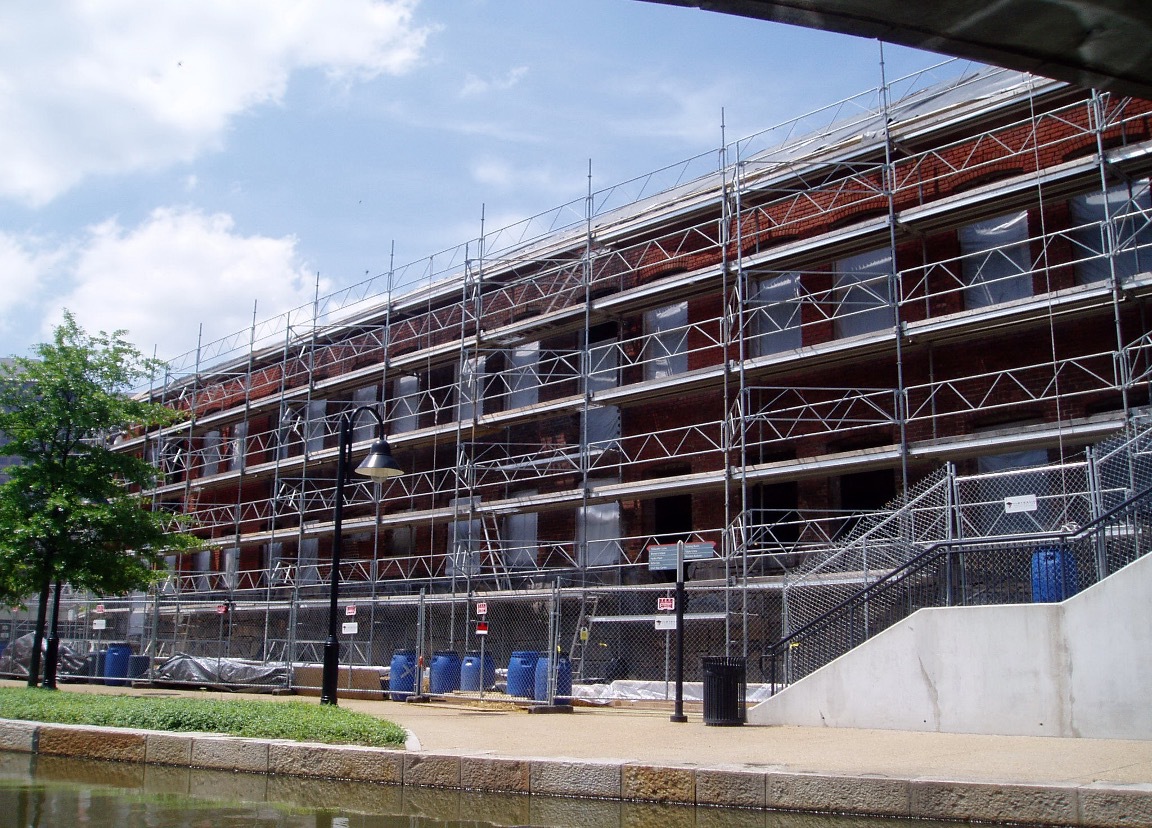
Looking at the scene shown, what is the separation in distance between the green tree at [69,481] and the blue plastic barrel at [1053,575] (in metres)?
14.5

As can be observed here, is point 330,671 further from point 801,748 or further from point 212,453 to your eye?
point 212,453

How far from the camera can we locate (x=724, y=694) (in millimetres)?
14445

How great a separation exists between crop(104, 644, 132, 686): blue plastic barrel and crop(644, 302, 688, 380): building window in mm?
13892

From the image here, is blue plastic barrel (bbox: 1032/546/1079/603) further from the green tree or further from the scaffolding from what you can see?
the green tree

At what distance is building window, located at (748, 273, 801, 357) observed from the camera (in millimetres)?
22828

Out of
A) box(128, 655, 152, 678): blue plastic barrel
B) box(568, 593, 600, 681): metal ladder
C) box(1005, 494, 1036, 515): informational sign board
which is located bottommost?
box(128, 655, 152, 678): blue plastic barrel

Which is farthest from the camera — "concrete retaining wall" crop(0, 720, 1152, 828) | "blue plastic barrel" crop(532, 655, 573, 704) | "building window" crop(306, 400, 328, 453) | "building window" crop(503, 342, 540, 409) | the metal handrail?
"building window" crop(306, 400, 328, 453)

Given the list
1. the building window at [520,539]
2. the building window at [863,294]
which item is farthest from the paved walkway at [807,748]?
the building window at [520,539]

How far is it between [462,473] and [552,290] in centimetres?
495

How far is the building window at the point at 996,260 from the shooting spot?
19.8m

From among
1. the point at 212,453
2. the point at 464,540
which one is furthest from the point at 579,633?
the point at 212,453

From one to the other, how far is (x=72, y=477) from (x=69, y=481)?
11 centimetres

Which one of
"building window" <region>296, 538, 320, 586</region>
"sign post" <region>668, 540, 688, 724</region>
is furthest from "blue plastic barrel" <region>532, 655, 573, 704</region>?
"building window" <region>296, 538, 320, 586</region>

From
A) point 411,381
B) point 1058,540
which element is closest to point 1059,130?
point 1058,540
